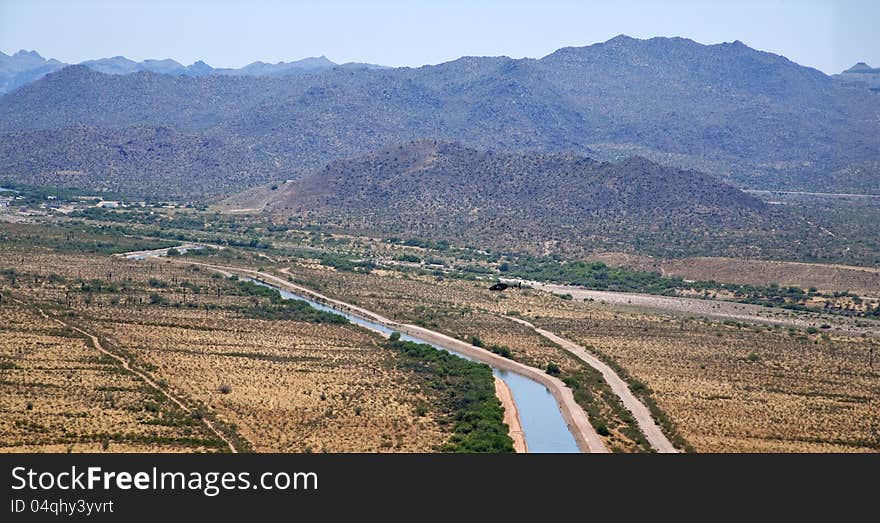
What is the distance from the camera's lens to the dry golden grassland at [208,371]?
64188 millimetres

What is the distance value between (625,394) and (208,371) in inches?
1082

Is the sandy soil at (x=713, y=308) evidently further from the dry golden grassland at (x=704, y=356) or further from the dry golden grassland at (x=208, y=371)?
the dry golden grassland at (x=208, y=371)

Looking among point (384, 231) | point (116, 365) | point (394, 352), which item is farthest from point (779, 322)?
point (384, 231)

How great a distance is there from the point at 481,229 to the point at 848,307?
64355 millimetres

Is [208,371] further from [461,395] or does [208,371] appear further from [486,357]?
[486,357]

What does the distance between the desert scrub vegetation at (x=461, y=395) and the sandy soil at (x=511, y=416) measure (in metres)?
0.51

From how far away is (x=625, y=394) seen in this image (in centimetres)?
7875

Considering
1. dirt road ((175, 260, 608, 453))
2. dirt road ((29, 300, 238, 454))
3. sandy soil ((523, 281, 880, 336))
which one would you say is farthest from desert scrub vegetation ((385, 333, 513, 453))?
sandy soil ((523, 281, 880, 336))

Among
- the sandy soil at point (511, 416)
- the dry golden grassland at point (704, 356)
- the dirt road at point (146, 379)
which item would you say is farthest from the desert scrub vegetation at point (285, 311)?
the sandy soil at point (511, 416)

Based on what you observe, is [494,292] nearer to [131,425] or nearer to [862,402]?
[862,402]

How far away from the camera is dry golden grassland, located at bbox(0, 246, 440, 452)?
64.2 metres

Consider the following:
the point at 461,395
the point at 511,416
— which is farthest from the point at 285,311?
the point at 511,416

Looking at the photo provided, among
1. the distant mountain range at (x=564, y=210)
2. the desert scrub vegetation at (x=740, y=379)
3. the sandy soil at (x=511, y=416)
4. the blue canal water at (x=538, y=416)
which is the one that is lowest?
the blue canal water at (x=538, y=416)

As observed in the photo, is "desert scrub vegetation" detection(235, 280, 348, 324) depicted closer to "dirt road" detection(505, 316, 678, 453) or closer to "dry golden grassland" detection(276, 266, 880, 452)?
"dry golden grassland" detection(276, 266, 880, 452)
